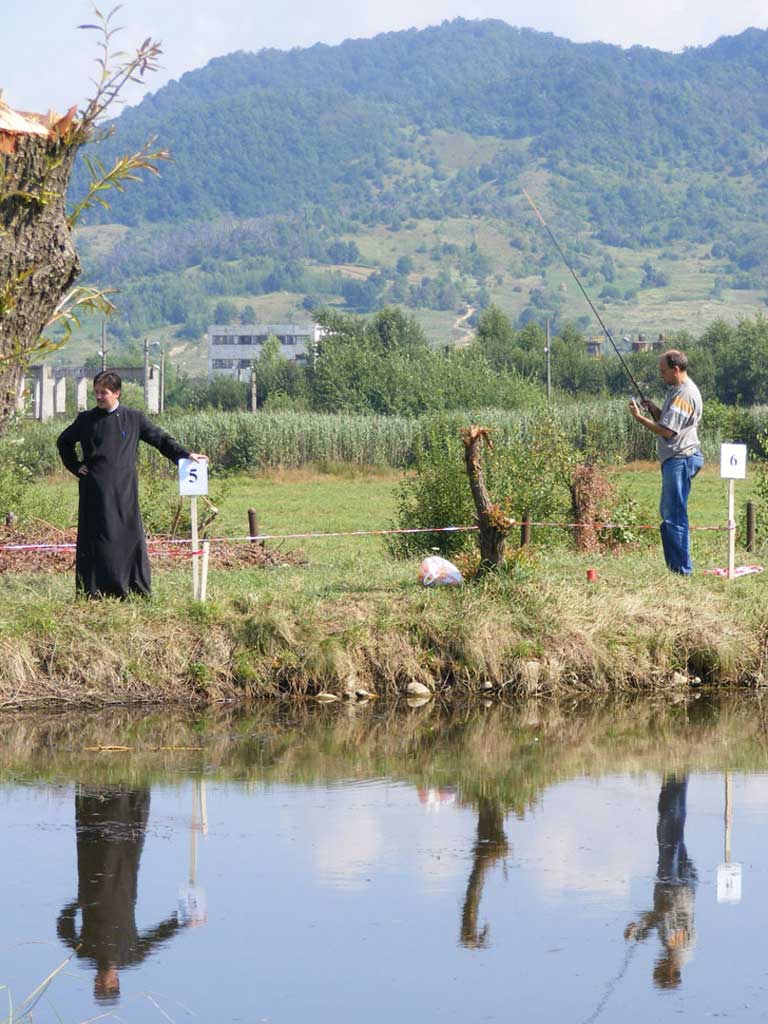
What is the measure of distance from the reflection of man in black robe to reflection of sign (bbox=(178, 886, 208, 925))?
6 cm

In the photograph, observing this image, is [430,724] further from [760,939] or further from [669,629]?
[760,939]

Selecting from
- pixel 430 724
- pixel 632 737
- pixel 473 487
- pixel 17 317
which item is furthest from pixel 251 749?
pixel 17 317

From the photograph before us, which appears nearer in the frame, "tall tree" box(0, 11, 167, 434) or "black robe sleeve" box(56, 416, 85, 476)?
"tall tree" box(0, 11, 167, 434)

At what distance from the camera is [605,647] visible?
13039 mm

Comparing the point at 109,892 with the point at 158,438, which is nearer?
the point at 109,892

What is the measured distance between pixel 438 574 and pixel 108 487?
11.2ft

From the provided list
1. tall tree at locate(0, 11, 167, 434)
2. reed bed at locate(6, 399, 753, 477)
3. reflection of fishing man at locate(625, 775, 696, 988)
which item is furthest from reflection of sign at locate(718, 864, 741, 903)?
reed bed at locate(6, 399, 753, 477)

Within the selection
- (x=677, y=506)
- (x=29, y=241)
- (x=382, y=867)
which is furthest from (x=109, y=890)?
(x=677, y=506)

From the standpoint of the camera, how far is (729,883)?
761 cm

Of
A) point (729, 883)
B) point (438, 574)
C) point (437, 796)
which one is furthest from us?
point (438, 574)

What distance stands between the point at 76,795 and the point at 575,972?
3871 millimetres

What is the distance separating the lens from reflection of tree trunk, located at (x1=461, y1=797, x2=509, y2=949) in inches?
270

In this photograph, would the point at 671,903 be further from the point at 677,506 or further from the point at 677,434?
the point at 677,434

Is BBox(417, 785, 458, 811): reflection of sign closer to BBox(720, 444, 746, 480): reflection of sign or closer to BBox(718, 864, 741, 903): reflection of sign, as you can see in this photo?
BBox(718, 864, 741, 903): reflection of sign
